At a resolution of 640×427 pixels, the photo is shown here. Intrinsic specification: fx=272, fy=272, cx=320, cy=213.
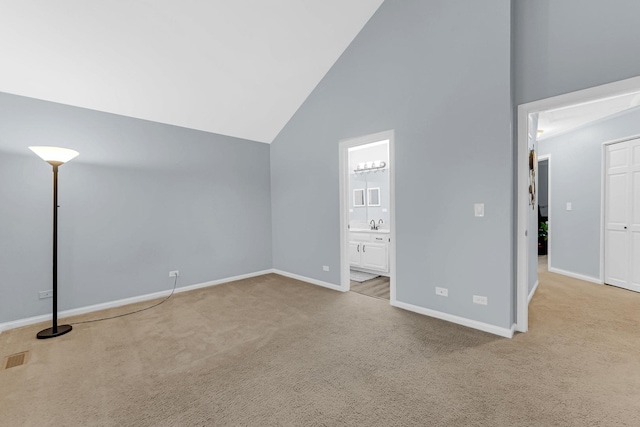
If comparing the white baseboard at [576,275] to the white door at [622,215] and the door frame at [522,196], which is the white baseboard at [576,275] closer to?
the white door at [622,215]

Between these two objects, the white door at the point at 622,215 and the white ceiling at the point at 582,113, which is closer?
the white ceiling at the point at 582,113

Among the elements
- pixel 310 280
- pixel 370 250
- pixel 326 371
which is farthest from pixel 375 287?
pixel 326 371

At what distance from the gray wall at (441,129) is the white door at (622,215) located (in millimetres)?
2943

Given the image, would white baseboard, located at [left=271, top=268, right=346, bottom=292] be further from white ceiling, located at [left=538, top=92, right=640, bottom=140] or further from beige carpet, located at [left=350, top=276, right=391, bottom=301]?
white ceiling, located at [left=538, top=92, right=640, bottom=140]

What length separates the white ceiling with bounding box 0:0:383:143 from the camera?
259 centimetres

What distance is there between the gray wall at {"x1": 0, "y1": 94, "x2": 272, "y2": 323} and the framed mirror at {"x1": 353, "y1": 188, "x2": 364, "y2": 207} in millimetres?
2149

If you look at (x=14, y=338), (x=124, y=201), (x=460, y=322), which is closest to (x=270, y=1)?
(x=124, y=201)

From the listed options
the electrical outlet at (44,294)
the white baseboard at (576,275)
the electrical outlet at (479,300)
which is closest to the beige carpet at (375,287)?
the electrical outlet at (479,300)

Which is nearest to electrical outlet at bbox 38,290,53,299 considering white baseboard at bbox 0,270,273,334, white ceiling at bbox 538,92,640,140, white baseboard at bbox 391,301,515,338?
white baseboard at bbox 0,270,273,334

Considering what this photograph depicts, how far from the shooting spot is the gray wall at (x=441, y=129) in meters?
2.60

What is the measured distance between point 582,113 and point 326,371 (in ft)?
16.2

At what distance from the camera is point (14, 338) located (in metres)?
2.72

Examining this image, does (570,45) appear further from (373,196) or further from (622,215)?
(373,196)

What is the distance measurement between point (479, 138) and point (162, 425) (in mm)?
3387
